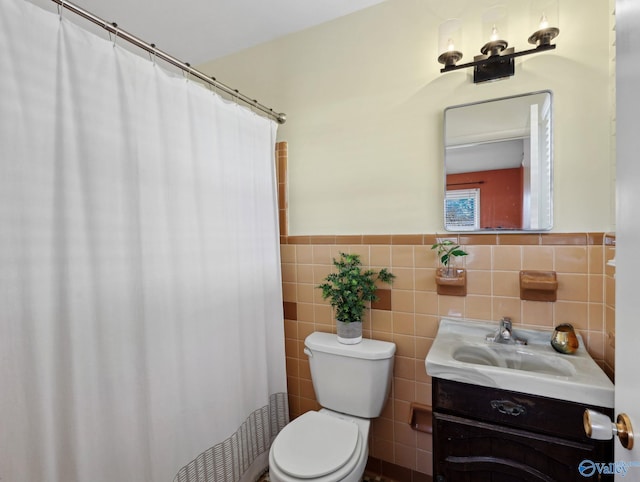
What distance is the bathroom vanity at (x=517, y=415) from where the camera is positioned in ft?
3.12

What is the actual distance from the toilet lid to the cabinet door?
365 mm

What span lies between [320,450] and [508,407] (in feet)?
2.41

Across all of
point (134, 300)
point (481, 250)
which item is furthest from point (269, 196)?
point (481, 250)

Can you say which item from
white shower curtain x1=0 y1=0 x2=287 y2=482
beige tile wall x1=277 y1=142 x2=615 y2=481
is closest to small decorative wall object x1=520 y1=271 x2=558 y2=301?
beige tile wall x1=277 y1=142 x2=615 y2=481

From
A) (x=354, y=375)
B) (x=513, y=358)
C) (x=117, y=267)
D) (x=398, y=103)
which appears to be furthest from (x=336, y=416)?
(x=398, y=103)

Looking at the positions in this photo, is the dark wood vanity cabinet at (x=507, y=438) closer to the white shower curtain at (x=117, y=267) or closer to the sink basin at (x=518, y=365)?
the sink basin at (x=518, y=365)

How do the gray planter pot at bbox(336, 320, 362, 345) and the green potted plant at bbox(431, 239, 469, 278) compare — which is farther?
the gray planter pot at bbox(336, 320, 362, 345)

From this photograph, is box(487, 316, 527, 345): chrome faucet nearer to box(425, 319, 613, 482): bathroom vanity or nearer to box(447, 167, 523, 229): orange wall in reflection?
box(425, 319, 613, 482): bathroom vanity

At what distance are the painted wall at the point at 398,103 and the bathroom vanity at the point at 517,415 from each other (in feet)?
2.00

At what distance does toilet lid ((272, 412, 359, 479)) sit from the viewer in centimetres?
113

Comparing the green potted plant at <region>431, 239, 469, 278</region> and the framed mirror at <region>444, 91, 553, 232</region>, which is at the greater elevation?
the framed mirror at <region>444, 91, 553, 232</region>

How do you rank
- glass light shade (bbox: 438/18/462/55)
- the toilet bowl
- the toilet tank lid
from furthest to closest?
the toilet tank lid < glass light shade (bbox: 438/18/462/55) < the toilet bowl

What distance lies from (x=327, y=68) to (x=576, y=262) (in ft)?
5.15

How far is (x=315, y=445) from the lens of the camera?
1.26 m
